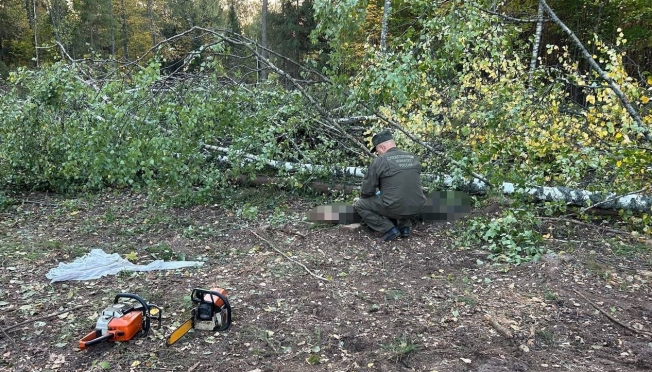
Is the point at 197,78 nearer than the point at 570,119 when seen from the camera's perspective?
No

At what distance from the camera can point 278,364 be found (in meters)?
2.56

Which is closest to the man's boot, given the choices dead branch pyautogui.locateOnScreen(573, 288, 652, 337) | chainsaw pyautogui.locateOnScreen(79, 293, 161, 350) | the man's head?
the man's head

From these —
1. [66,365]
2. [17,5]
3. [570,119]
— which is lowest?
[66,365]

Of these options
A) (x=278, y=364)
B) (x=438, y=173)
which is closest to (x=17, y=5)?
(x=438, y=173)

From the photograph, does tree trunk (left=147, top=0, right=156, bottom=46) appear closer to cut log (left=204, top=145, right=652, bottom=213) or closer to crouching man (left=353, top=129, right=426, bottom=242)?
cut log (left=204, top=145, right=652, bottom=213)

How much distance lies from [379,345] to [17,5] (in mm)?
25191

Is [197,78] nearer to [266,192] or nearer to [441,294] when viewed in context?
[266,192]

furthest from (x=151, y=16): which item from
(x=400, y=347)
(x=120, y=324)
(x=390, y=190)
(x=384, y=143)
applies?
(x=400, y=347)

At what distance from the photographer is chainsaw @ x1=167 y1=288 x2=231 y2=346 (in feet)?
9.31

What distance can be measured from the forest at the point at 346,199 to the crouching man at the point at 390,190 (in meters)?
0.24

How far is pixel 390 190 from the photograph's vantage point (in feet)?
14.8

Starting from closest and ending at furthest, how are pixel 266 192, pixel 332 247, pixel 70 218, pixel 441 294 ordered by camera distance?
1. pixel 441 294
2. pixel 332 247
3. pixel 70 218
4. pixel 266 192

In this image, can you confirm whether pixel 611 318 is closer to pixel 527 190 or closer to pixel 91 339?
pixel 527 190

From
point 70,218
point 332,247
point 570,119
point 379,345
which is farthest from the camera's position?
point 70,218
